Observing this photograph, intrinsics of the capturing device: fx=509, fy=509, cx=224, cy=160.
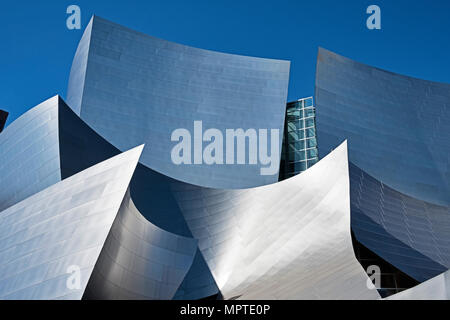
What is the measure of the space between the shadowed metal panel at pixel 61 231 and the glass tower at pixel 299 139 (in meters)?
15.7

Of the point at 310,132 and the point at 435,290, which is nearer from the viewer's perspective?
the point at 435,290

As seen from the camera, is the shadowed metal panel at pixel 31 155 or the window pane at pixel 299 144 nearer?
the shadowed metal panel at pixel 31 155

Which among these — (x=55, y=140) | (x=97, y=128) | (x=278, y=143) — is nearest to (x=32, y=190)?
(x=55, y=140)

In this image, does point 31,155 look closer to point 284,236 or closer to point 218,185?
point 284,236

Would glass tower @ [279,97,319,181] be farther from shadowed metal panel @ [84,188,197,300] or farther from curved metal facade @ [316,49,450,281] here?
shadowed metal panel @ [84,188,197,300]

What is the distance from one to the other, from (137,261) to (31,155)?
551 centimetres

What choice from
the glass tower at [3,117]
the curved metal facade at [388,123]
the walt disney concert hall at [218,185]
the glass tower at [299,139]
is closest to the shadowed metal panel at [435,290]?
the walt disney concert hall at [218,185]

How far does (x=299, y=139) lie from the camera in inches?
932

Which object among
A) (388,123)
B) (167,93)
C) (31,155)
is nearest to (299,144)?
(388,123)

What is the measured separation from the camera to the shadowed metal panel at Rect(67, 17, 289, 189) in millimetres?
20625

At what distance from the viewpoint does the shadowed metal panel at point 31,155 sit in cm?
1175

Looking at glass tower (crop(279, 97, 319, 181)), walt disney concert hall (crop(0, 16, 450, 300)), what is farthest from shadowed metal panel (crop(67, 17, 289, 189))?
glass tower (crop(279, 97, 319, 181))

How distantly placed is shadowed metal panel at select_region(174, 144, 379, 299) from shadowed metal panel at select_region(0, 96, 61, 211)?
10.4 feet

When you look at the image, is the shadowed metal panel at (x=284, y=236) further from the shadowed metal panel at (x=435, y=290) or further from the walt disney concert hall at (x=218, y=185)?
the shadowed metal panel at (x=435, y=290)
